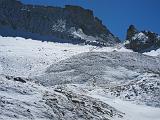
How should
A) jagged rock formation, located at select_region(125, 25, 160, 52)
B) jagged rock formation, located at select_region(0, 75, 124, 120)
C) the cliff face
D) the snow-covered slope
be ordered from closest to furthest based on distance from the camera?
jagged rock formation, located at select_region(0, 75, 124, 120)
the snow-covered slope
jagged rock formation, located at select_region(125, 25, 160, 52)
the cliff face

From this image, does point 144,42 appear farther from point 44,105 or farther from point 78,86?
point 44,105

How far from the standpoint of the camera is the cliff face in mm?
76875

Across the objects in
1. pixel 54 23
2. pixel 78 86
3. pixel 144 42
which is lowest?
pixel 78 86

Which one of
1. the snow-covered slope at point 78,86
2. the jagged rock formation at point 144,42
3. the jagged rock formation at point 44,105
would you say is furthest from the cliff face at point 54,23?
the jagged rock formation at point 44,105

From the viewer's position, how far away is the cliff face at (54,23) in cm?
7688

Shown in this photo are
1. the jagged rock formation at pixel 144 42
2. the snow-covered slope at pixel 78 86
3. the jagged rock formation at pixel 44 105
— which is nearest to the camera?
the jagged rock formation at pixel 44 105

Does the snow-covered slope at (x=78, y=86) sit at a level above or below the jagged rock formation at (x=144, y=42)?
below

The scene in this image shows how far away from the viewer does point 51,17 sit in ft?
286

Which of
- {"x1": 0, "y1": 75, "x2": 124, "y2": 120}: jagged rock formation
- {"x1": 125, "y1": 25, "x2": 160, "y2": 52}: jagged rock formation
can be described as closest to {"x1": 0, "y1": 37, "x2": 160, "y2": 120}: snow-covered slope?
{"x1": 0, "y1": 75, "x2": 124, "y2": 120}: jagged rock formation

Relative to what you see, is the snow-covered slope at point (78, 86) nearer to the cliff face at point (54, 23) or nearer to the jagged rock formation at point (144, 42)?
the jagged rock formation at point (144, 42)

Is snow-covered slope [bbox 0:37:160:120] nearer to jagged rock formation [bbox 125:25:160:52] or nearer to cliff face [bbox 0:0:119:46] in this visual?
jagged rock formation [bbox 125:25:160:52]

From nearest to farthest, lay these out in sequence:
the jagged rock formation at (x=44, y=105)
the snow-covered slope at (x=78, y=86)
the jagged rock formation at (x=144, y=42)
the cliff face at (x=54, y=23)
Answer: the jagged rock formation at (x=44, y=105) → the snow-covered slope at (x=78, y=86) → the jagged rock formation at (x=144, y=42) → the cliff face at (x=54, y=23)

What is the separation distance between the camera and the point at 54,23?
85625 mm

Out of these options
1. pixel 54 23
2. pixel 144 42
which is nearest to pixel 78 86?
pixel 144 42
